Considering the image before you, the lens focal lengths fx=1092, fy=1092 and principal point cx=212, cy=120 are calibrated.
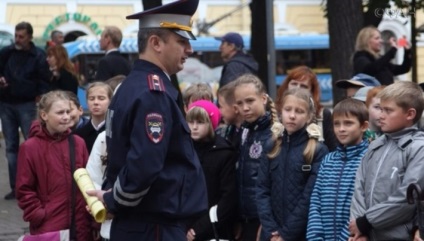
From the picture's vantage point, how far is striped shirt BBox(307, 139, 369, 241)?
6996mm

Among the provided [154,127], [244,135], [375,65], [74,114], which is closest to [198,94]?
[244,135]

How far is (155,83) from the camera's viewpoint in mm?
5336

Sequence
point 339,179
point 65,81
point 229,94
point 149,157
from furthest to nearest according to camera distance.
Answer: point 65,81
point 229,94
point 339,179
point 149,157

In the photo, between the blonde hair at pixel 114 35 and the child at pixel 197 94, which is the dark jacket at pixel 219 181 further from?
the blonde hair at pixel 114 35

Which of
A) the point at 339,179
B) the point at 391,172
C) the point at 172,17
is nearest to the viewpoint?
the point at 172,17

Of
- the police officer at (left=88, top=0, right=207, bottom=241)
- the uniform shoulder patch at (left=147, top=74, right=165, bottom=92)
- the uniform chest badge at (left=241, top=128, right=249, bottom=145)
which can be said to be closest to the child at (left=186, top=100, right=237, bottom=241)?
the uniform chest badge at (left=241, top=128, right=249, bottom=145)

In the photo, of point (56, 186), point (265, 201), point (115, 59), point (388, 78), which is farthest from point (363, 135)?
point (115, 59)

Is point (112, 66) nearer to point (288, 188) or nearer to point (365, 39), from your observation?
point (365, 39)

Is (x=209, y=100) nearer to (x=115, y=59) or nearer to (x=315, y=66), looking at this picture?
(x=115, y=59)

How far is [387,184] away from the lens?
6473mm

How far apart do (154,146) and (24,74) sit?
8.22 m

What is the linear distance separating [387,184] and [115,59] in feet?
21.1

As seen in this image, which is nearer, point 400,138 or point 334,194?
point 400,138

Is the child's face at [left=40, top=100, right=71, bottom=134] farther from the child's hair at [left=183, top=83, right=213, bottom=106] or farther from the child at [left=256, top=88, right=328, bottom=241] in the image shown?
the child's hair at [left=183, top=83, right=213, bottom=106]
